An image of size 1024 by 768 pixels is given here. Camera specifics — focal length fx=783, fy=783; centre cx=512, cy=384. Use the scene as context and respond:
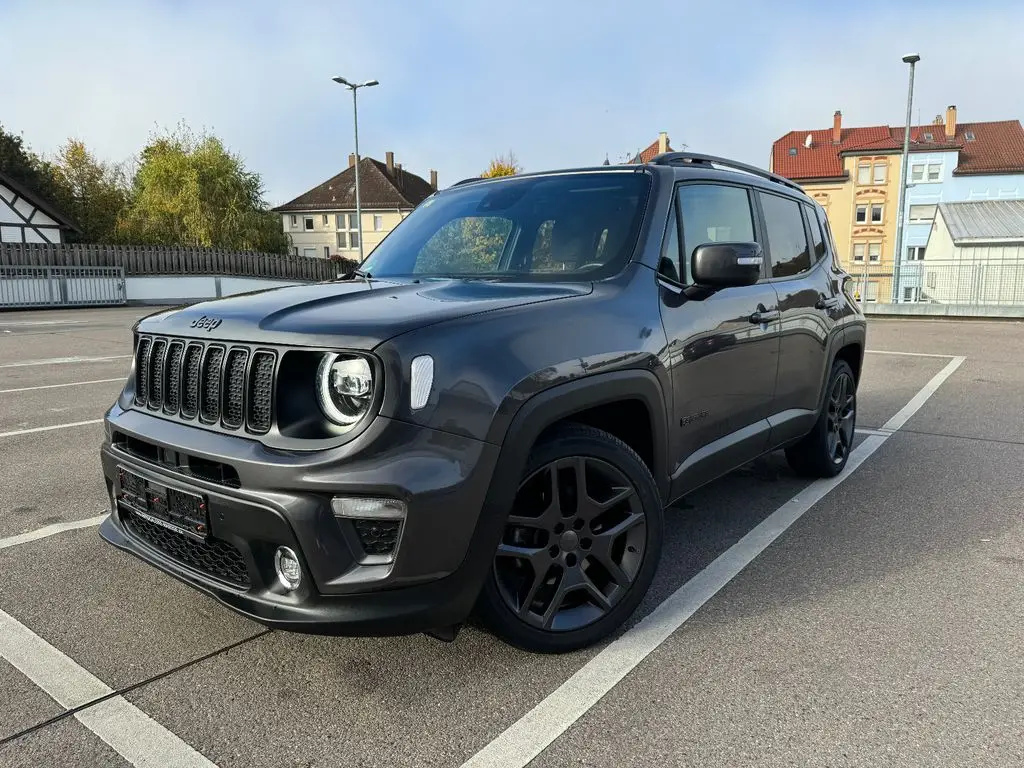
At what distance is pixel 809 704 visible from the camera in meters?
2.44

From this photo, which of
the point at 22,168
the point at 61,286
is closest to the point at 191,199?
the point at 22,168

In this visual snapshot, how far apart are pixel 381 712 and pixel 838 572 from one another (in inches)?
84.5

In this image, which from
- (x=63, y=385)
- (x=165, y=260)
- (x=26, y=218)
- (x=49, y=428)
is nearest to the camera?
(x=49, y=428)

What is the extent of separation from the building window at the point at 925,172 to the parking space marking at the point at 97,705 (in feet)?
223

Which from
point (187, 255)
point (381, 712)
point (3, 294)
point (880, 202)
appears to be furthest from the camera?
point (880, 202)

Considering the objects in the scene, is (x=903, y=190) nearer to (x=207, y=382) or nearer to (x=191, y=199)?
(x=207, y=382)

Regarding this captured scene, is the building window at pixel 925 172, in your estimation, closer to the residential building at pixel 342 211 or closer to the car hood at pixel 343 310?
the residential building at pixel 342 211

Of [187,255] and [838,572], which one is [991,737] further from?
[187,255]

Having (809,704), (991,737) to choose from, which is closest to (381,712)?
(809,704)

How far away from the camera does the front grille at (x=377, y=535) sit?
221 centimetres

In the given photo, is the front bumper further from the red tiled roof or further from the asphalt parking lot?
the red tiled roof

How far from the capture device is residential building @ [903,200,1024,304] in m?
23.4

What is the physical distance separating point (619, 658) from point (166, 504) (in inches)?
62.9

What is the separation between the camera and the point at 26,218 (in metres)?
37.3
